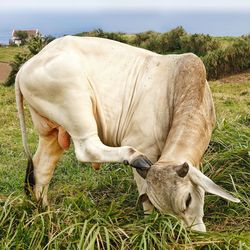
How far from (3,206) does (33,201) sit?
23 cm

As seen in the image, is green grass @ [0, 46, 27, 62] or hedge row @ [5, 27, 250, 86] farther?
green grass @ [0, 46, 27, 62]

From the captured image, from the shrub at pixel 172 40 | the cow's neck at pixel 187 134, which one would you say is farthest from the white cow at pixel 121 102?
the shrub at pixel 172 40

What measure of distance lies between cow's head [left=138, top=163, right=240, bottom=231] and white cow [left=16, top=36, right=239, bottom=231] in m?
0.07

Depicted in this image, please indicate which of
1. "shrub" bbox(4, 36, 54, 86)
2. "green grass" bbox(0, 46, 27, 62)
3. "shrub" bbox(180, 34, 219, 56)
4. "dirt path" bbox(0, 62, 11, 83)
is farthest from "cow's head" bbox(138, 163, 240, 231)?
"green grass" bbox(0, 46, 27, 62)

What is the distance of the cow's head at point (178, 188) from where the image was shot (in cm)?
378

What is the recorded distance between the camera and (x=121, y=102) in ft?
15.4

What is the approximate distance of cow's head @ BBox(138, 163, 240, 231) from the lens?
12.4 feet

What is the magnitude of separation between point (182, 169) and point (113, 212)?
2.96ft

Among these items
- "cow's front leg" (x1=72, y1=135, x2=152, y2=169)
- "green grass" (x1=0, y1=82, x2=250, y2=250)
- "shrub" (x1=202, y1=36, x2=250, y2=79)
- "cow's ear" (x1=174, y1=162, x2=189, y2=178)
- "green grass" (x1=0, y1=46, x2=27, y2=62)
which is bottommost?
"green grass" (x1=0, y1=46, x2=27, y2=62)

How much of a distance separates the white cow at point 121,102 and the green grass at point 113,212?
0.70 feet

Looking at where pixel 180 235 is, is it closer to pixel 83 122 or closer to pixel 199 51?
pixel 83 122

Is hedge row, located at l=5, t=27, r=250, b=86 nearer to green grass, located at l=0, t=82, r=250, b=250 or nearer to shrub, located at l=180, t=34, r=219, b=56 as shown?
shrub, located at l=180, t=34, r=219, b=56

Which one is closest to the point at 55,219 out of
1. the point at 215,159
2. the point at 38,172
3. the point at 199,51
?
the point at 38,172

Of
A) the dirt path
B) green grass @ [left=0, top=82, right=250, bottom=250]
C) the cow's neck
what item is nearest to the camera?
green grass @ [left=0, top=82, right=250, bottom=250]
